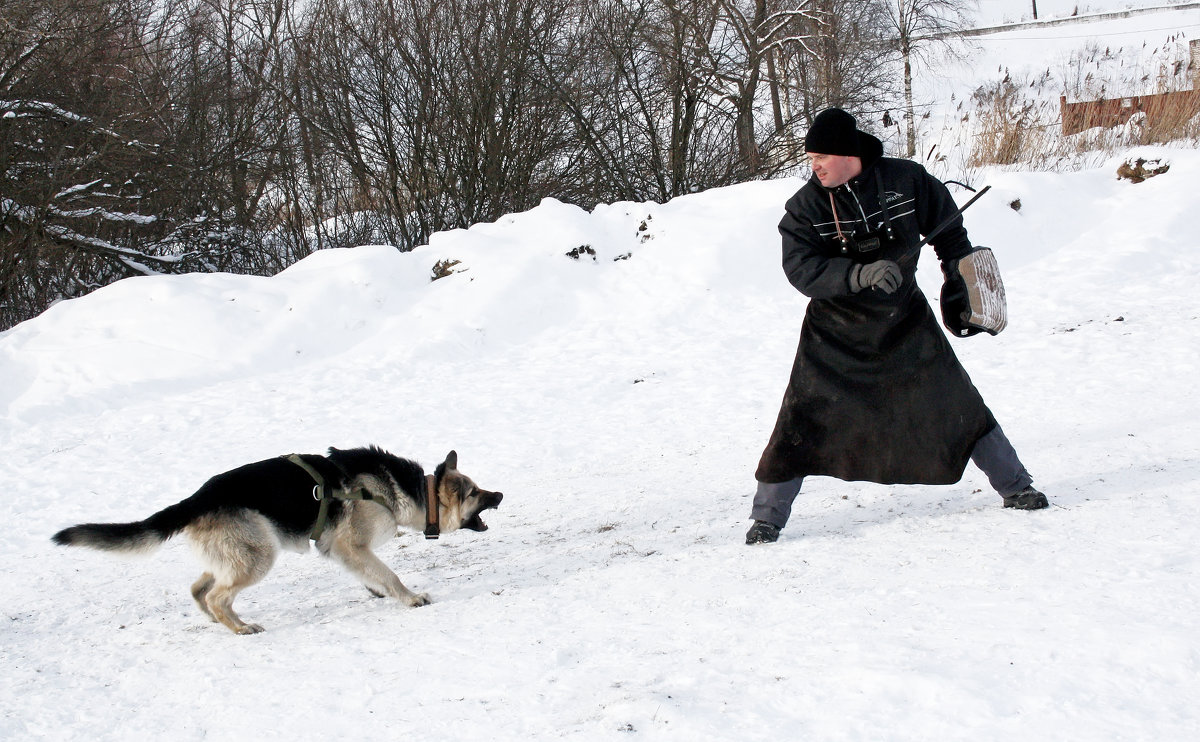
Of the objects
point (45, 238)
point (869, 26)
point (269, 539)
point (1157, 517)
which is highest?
point (869, 26)

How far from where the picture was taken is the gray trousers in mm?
4168

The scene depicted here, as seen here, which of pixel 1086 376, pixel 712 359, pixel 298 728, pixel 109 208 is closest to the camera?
pixel 298 728

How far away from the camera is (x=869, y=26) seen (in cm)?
1928

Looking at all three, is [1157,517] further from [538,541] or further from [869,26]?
[869,26]

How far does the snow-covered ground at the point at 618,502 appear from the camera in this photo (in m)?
2.79

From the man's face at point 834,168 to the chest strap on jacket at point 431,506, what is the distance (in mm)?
2298

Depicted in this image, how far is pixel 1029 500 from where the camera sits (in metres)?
4.21

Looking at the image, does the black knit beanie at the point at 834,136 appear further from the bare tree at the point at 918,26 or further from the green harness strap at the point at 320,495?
the bare tree at the point at 918,26

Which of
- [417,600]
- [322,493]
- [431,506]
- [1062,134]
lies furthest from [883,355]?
[1062,134]

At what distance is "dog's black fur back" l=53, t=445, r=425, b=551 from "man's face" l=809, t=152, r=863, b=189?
2342 millimetres

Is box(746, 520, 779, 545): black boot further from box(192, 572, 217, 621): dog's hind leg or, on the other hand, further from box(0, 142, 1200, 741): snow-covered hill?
box(192, 572, 217, 621): dog's hind leg

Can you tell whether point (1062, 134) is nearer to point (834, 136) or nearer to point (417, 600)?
point (834, 136)

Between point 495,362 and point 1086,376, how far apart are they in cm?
513

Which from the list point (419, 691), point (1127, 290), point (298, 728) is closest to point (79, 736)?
point (298, 728)
